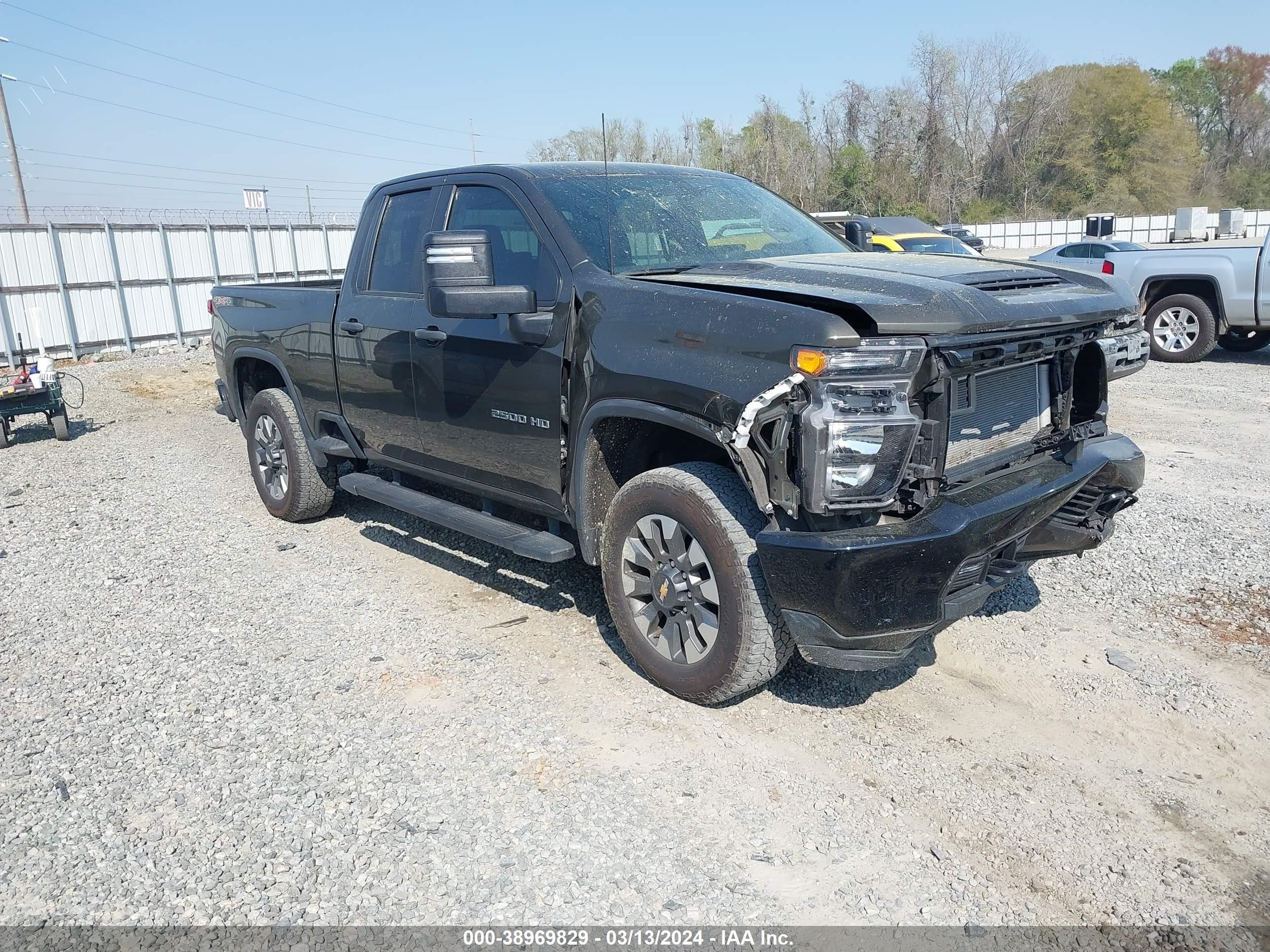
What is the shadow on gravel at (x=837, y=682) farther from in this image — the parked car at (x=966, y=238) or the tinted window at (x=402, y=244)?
the parked car at (x=966, y=238)

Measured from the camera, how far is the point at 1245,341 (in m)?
12.4

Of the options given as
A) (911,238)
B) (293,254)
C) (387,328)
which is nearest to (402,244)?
(387,328)

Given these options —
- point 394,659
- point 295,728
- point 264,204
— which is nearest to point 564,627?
point 394,659

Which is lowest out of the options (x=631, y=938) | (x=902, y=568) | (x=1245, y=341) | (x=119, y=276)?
(x=631, y=938)

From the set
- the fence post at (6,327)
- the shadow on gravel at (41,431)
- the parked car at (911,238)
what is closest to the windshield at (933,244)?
the parked car at (911,238)

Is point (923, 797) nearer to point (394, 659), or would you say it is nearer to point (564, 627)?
point (564, 627)

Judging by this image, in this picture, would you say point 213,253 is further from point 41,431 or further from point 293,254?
point 41,431

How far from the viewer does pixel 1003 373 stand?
3473 mm

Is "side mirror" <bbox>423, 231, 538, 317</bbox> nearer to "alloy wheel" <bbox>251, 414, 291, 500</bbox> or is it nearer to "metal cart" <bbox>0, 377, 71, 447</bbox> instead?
"alloy wheel" <bbox>251, 414, 291, 500</bbox>

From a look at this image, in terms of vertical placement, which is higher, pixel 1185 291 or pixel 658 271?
pixel 658 271

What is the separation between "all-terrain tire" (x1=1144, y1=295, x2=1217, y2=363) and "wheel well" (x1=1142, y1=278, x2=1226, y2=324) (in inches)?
1.8

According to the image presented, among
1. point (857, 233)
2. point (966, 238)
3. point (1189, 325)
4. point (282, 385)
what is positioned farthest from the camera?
point (966, 238)

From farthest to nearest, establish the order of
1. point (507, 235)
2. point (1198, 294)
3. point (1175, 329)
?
1. point (1175, 329)
2. point (1198, 294)
3. point (507, 235)

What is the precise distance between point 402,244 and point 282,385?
200 cm
